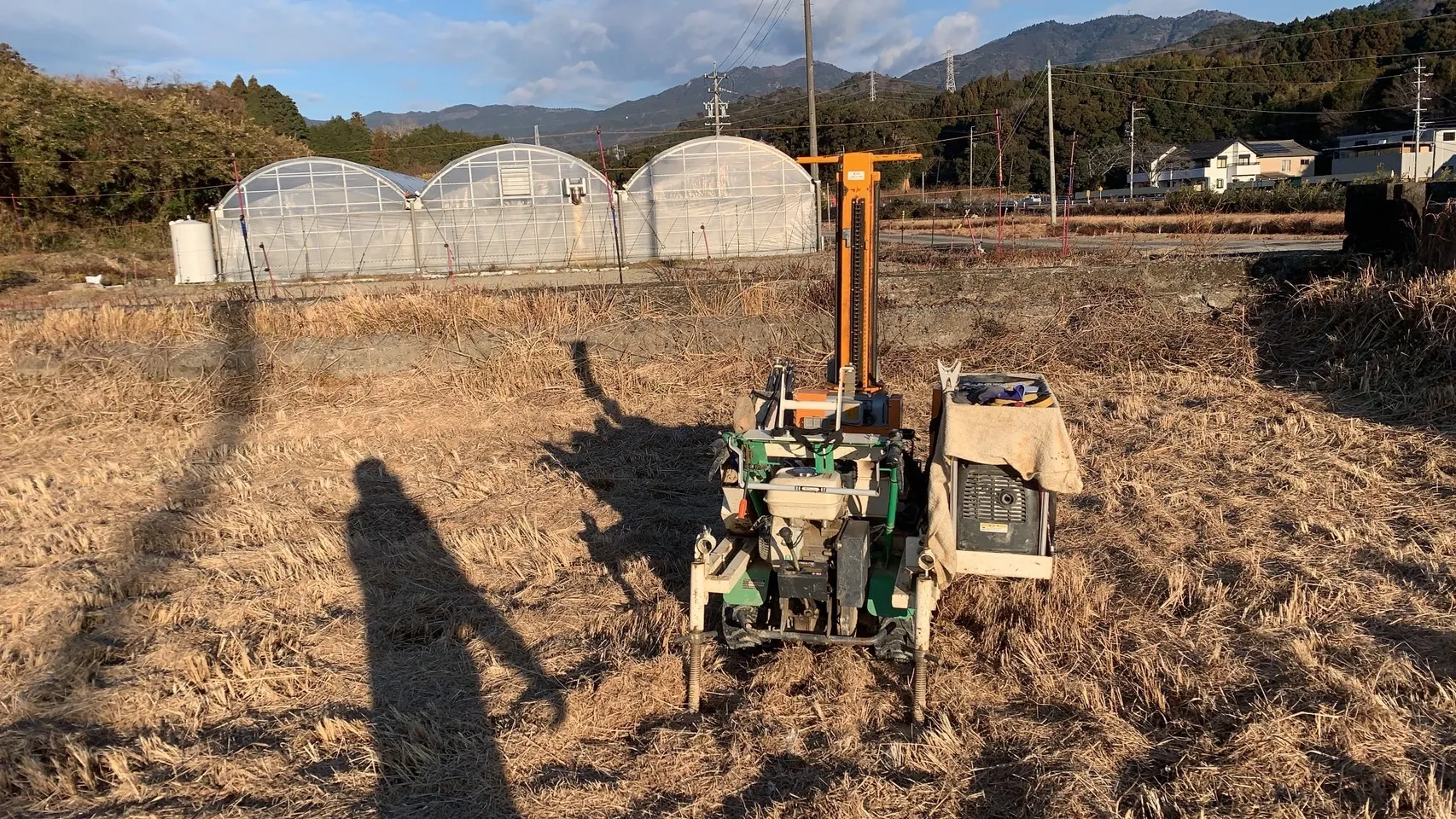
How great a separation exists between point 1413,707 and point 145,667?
18.6ft

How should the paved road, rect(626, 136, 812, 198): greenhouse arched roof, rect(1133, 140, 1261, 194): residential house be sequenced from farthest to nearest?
rect(1133, 140, 1261, 194): residential house < rect(626, 136, 812, 198): greenhouse arched roof < the paved road

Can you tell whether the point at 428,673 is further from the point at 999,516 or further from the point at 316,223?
the point at 316,223

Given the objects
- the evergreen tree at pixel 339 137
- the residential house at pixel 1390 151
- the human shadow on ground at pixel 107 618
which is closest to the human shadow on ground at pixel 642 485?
the human shadow on ground at pixel 107 618

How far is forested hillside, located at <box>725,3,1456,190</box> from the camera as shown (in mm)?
60781

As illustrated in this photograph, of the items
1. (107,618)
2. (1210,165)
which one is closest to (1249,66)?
(1210,165)

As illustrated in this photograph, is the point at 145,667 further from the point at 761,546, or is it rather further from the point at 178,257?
the point at 178,257

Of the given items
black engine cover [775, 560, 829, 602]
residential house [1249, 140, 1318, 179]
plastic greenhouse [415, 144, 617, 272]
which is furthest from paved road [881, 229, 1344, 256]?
residential house [1249, 140, 1318, 179]

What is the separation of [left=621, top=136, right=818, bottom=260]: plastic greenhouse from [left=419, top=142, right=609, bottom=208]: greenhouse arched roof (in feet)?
4.59

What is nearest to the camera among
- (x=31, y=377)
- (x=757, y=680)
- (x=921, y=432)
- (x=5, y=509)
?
(x=757, y=680)

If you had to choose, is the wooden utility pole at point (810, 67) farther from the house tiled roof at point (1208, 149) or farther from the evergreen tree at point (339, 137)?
the house tiled roof at point (1208, 149)

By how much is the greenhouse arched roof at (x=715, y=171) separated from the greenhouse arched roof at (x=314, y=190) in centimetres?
612

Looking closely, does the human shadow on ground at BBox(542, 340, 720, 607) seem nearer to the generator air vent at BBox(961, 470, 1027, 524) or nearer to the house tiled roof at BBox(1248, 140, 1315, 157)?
the generator air vent at BBox(961, 470, 1027, 524)

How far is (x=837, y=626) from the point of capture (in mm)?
4348

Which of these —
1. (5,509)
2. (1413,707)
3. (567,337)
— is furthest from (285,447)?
(1413,707)
